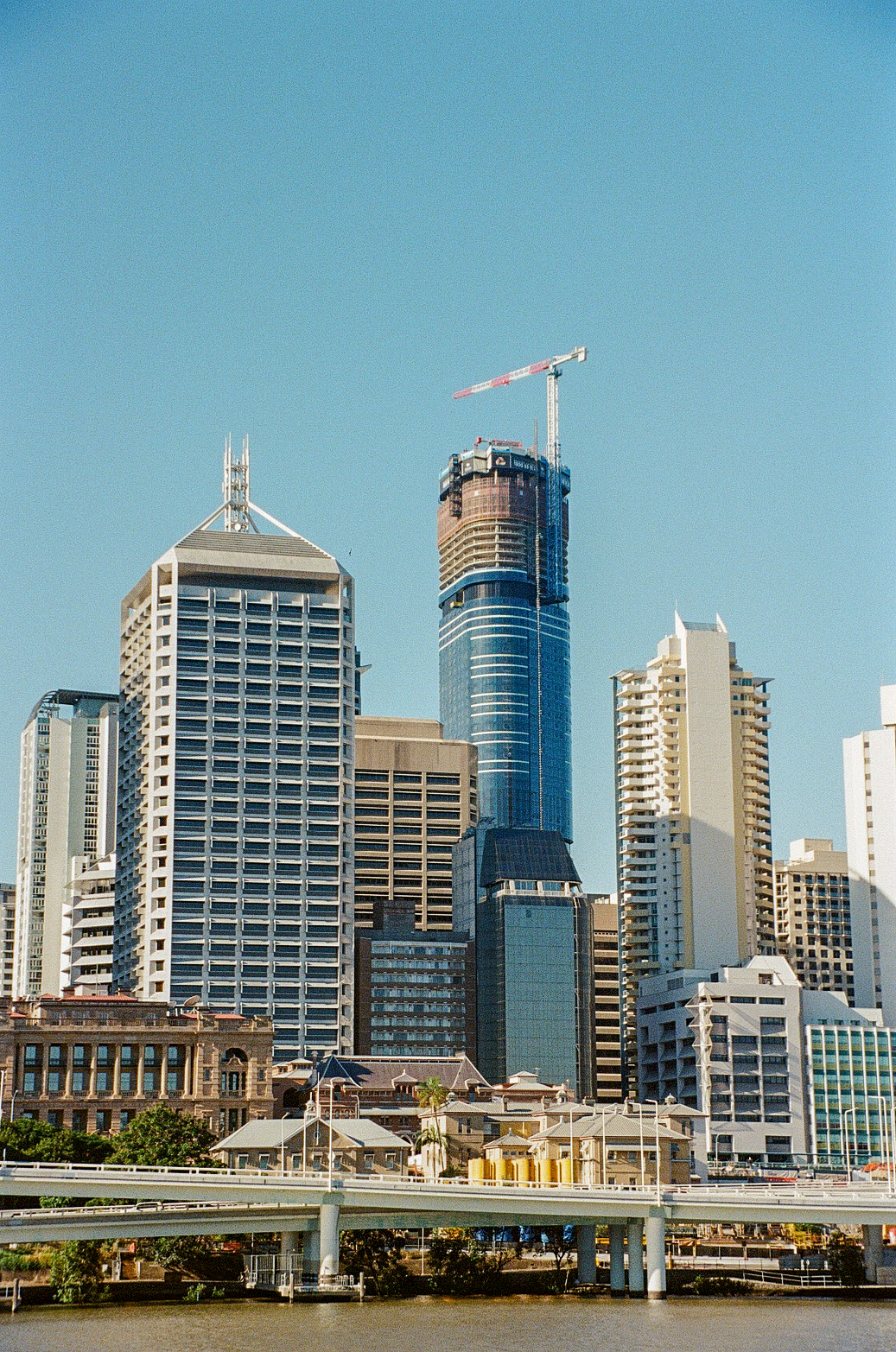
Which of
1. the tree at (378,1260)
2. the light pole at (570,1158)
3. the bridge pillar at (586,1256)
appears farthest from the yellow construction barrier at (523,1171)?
the tree at (378,1260)

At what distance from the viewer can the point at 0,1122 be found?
184875 millimetres

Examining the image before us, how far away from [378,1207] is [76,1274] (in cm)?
2145

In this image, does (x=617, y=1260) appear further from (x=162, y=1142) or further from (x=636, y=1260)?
(x=162, y=1142)

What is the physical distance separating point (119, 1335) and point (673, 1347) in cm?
3092

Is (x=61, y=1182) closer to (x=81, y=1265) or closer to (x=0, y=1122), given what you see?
(x=81, y=1265)

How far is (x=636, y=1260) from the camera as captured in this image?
5679 inches

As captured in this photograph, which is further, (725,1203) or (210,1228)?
(725,1203)

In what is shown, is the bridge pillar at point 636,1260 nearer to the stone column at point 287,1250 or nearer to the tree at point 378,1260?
the tree at point 378,1260

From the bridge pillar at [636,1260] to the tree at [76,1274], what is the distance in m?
38.1

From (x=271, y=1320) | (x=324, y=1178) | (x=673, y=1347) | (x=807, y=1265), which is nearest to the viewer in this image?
(x=673, y=1347)

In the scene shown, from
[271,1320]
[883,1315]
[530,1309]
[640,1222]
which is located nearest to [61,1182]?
[271,1320]

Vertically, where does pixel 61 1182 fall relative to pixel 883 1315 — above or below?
above

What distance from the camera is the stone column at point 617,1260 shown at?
145875mm

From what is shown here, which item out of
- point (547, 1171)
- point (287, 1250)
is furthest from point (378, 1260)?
point (547, 1171)
